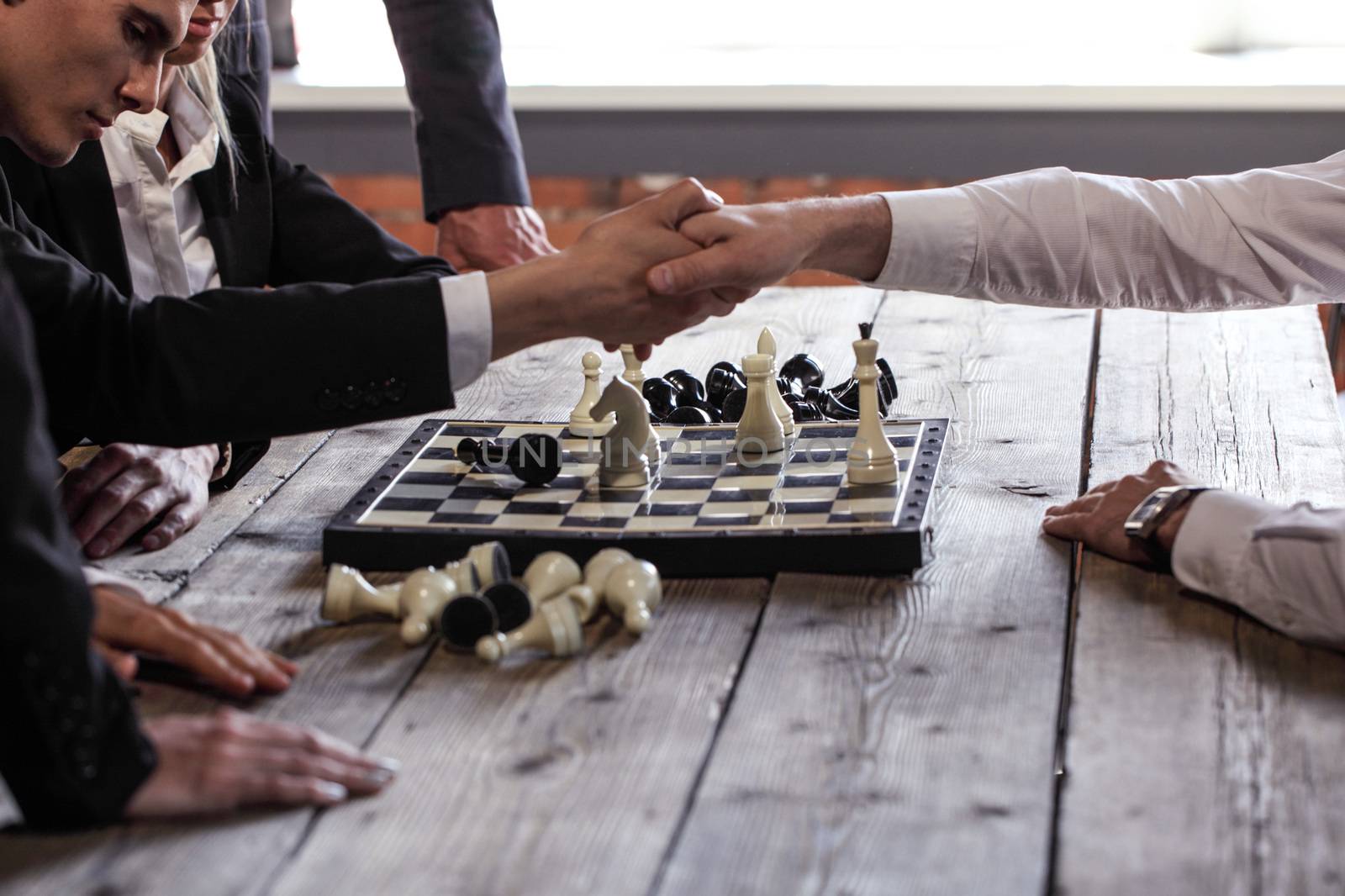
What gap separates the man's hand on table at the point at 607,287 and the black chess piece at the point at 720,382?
0.17 meters

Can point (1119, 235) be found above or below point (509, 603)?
above

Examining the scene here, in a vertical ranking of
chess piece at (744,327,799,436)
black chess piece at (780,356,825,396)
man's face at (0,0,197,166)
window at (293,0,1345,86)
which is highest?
man's face at (0,0,197,166)

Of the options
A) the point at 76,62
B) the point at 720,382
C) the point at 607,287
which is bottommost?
the point at 720,382

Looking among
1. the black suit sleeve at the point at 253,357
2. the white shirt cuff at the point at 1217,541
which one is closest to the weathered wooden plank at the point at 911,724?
the white shirt cuff at the point at 1217,541

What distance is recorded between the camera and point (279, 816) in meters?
1.02

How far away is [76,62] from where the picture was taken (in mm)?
1581

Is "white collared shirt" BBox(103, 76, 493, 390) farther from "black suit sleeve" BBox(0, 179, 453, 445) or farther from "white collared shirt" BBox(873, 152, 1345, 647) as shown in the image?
"white collared shirt" BBox(873, 152, 1345, 647)

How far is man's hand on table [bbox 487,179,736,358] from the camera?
5.31 feet

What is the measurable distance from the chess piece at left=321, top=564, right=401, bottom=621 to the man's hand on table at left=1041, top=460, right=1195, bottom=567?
67cm

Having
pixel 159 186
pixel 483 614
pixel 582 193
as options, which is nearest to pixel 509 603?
pixel 483 614

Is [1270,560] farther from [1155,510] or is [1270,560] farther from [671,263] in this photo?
[671,263]

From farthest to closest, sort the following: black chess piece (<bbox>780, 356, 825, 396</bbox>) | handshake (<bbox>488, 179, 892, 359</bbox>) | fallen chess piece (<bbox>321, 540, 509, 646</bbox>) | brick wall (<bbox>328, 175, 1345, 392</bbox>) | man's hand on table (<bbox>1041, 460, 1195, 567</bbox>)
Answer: brick wall (<bbox>328, 175, 1345, 392</bbox>) → black chess piece (<bbox>780, 356, 825, 396</bbox>) → handshake (<bbox>488, 179, 892, 359</bbox>) → man's hand on table (<bbox>1041, 460, 1195, 567</bbox>) → fallen chess piece (<bbox>321, 540, 509, 646</bbox>)

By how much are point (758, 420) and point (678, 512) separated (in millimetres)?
215

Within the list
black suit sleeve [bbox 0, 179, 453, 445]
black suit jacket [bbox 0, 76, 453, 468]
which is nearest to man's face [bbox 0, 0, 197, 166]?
black suit sleeve [bbox 0, 179, 453, 445]
